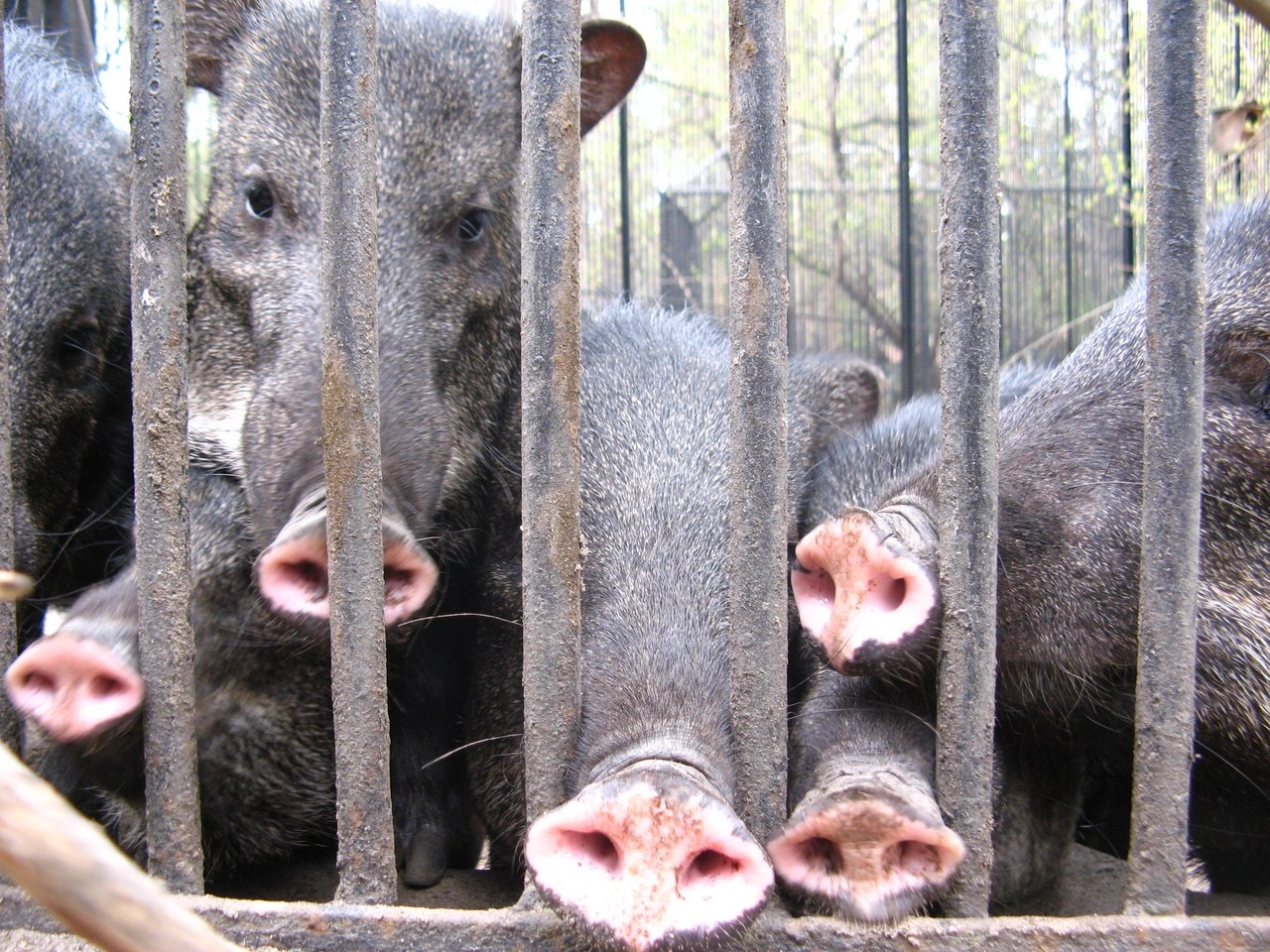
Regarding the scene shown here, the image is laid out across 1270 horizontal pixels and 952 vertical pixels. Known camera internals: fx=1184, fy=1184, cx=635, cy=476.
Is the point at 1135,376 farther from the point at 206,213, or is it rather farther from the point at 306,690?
the point at 206,213

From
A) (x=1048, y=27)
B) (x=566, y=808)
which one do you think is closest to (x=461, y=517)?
(x=566, y=808)

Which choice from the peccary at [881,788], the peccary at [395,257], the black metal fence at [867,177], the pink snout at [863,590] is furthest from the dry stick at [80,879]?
the black metal fence at [867,177]

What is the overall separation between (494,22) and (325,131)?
1531 millimetres

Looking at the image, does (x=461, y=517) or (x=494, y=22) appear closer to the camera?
(x=461, y=517)

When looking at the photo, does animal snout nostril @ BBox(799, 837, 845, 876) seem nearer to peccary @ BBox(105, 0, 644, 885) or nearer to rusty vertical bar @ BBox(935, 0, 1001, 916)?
rusty vertical bar @ BBox(935, 0, 1001, 916)

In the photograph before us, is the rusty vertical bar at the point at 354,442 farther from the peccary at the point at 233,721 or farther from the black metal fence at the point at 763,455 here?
the peccary at the point at 233,721

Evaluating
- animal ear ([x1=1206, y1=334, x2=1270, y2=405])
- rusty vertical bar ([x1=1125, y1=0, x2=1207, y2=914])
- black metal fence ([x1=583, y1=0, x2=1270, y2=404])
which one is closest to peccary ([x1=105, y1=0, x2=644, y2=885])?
rusty vertical bar ([x1=1125, y1=0, x2=1207, y2=914])

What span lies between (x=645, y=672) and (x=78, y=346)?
1598mm

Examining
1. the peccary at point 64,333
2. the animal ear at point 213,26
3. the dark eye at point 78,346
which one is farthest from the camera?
the animal ear at point 213,26

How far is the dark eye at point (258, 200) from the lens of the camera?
2.55m

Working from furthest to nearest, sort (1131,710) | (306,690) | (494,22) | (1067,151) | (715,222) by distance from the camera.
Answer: (715,222), (1067,151), (494,22), (306,690), (1131,710)

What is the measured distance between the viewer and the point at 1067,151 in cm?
975

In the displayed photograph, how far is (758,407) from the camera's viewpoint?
65.5 inches

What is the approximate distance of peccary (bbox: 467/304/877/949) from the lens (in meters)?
1.42
